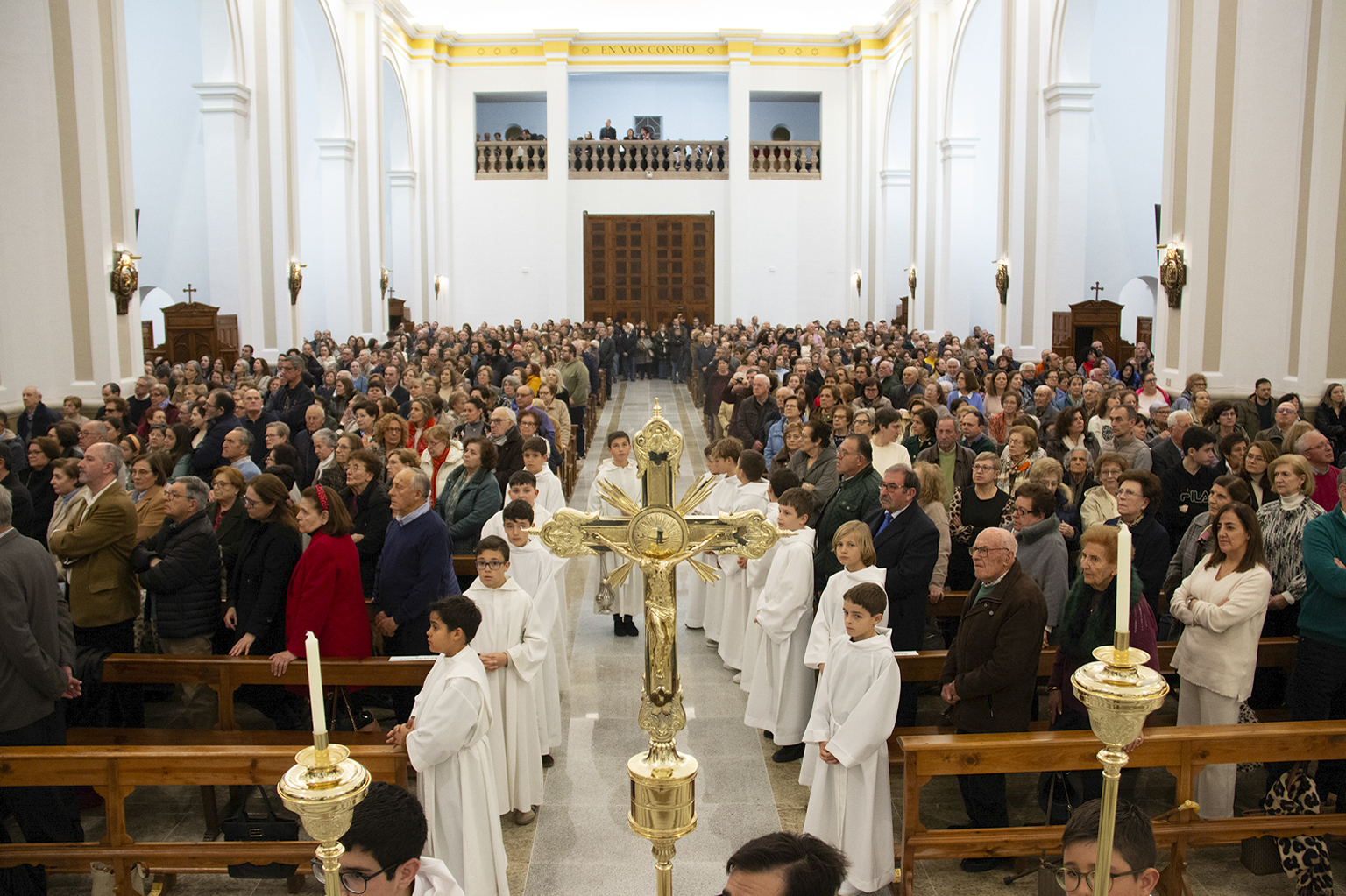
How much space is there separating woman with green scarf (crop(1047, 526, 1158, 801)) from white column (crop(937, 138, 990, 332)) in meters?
18.8

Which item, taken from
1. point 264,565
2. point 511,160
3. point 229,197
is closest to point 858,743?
point 264,565

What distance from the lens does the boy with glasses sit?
236cm

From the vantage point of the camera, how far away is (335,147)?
71.1 feet

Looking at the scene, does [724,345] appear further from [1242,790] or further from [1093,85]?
[1242,790]

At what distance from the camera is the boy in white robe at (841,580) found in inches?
210

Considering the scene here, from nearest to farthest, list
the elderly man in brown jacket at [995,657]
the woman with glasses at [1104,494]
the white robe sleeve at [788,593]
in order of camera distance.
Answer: the elderly man in brown jacket at [995,657]
the white robe sleeve at [788,593]
the woman with glasses at [1104,494]

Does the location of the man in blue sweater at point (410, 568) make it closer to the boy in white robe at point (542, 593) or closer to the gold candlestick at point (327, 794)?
the boy in white robe at point (542, 593)

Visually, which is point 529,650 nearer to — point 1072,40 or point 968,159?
point 1072,40

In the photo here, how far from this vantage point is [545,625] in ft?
18.8

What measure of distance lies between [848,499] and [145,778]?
4.01 meters

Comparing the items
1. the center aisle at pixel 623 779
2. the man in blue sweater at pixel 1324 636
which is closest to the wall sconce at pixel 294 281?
the center aisle at pixel 623 779

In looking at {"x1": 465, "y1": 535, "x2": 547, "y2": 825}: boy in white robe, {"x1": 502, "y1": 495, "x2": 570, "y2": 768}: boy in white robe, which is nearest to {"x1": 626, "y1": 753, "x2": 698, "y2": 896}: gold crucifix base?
{"x1": 465, "y1": 535, "x2": 547, "y2": 825}: boy in white robe

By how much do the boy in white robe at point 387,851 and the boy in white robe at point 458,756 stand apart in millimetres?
1633

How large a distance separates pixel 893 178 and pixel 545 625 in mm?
23117
